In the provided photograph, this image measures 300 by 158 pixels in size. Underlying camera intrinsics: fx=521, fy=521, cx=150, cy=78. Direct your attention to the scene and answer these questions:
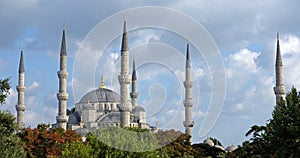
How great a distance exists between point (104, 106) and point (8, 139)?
196 ft

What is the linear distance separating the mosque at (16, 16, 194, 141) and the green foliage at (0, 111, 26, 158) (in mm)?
19103

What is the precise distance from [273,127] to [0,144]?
13.2m

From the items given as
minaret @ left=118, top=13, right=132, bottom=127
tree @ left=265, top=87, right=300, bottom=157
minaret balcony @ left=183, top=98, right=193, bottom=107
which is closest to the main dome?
minaret @ left=118, top=13, right=132, bottom=127

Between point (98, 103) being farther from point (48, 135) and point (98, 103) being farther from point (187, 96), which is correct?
point (48, 135)

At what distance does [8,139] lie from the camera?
86.4 feet

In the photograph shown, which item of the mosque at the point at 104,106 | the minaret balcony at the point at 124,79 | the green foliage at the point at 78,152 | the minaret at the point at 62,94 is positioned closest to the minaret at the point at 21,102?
the mosque at the point at 104,106

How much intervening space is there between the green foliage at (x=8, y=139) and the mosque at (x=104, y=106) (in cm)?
1910

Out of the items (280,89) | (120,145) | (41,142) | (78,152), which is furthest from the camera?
(280,89)

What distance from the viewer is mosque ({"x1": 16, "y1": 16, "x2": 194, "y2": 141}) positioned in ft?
201

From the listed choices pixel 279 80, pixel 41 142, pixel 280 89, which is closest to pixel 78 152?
pixel 41 142

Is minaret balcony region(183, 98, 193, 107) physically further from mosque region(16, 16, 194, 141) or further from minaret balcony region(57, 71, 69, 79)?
minaret balcony region(57, 71, 69, 79)

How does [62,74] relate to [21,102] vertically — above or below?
above

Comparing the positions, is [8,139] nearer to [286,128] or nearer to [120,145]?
[120,145]

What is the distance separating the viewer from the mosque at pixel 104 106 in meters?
61.4
